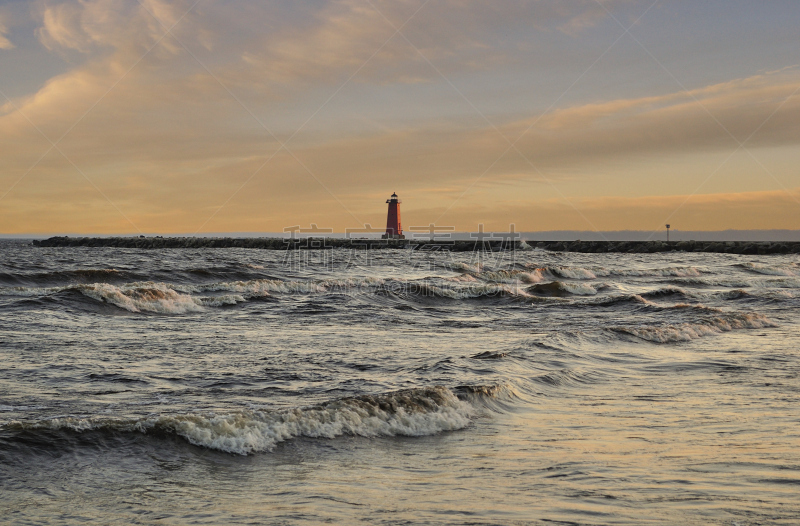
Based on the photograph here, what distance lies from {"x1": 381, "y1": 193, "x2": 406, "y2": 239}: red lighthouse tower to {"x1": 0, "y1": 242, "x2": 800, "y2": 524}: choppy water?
203ft

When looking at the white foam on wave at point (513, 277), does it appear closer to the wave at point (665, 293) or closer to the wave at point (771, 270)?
the wave at point (665, 293)

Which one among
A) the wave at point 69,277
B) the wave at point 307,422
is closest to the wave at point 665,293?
the wave at point 307,422

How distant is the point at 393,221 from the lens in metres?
75.4

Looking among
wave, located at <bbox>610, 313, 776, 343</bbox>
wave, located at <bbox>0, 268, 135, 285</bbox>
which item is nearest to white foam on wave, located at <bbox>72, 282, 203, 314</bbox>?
wave, located at <bbox>0, 268, 135, 285</bbox>

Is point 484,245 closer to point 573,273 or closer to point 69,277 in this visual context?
point 573,273

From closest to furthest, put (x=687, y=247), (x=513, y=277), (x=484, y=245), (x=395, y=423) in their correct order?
(x=395, y=423), (x=513, y=277), (x=687, y=247), (x=484, y=245)

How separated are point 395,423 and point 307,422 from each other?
0.80m

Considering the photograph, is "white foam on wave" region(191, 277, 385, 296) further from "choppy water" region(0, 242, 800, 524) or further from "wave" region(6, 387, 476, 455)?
"wave" region(6, 387, 476, 455)

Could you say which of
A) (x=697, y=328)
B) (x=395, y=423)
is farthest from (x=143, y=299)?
(x=697, y=328)

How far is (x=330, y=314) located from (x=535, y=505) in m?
11.6

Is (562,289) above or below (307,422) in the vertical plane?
above

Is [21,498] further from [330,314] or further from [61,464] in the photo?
[330,314]

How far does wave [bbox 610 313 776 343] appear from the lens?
11500mm

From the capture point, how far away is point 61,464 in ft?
15.0
